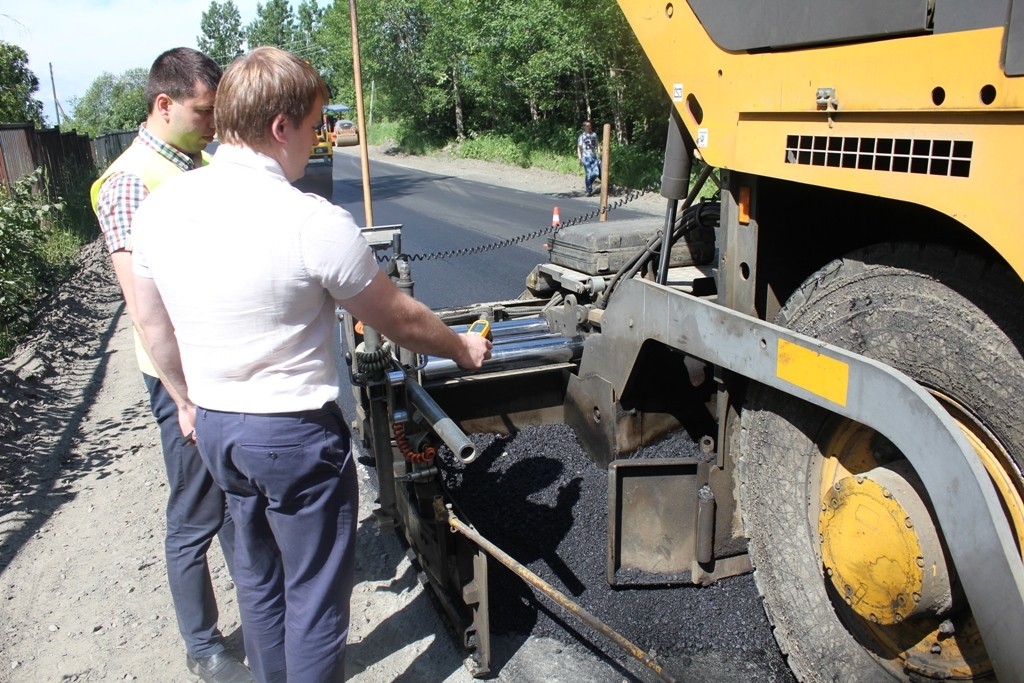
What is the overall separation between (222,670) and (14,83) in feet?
54.5

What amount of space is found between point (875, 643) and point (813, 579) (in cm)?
23

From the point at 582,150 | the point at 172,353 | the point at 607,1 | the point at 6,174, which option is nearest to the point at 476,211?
the point at 582,150

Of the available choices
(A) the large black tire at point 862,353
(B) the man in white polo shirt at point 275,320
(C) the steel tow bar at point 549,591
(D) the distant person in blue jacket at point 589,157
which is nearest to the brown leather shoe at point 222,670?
(B) the man in white polo shirt at point 275,320

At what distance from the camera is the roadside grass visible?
25.6 ft

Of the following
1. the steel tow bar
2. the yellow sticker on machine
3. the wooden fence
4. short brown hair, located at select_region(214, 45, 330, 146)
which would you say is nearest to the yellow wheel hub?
the yellow sticker on machine

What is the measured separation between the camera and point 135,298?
257 cm

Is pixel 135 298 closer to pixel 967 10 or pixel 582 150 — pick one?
pixel 967 10

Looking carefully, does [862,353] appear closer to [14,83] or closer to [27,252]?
[27,252]

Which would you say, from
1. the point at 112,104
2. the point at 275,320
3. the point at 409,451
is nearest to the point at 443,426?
the point at 409,451

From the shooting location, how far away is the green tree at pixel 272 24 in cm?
10931

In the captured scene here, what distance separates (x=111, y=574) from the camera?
396cm

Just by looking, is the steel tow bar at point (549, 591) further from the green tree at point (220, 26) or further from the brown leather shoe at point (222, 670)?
the green tree at point (220, 26)

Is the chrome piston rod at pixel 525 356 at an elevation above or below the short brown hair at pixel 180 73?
below

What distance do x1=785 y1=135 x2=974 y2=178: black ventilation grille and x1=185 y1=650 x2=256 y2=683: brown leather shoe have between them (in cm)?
261
